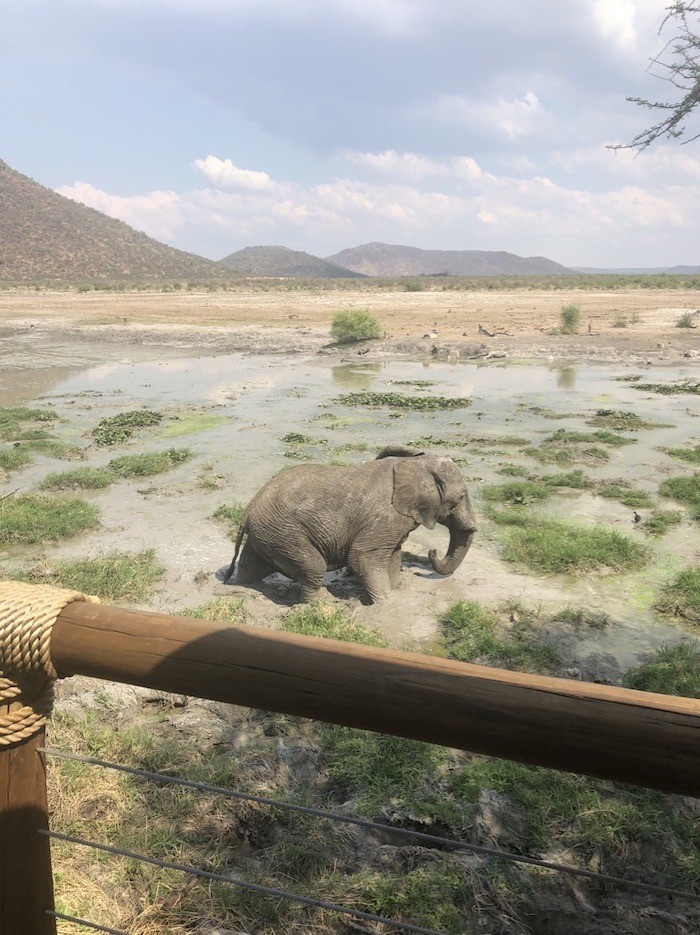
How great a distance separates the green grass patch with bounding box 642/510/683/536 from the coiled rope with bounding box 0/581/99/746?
28.9 ft

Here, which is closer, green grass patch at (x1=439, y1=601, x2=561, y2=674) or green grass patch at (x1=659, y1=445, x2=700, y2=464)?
green grass patch at (x1=439, y1=601, x2=561, y2=674)

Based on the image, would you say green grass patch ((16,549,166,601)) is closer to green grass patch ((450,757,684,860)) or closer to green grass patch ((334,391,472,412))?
green grass patch ((450,757,684,860))

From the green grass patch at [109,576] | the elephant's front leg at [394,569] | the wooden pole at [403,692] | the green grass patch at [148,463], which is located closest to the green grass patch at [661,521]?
the elephant's front leg at [394,569]

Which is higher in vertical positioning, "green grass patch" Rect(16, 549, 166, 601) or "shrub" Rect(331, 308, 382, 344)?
"shrub" Rect(331, 308, 382, 344)

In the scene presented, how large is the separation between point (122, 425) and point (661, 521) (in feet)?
37.0

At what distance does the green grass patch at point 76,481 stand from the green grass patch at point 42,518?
0.66 metres

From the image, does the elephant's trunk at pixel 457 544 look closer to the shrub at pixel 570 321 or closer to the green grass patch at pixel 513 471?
the green grass patch at pixel 513 471

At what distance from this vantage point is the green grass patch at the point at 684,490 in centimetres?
1002

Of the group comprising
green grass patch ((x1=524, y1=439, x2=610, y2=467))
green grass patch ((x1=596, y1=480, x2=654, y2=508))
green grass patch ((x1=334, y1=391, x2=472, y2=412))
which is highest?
green grass patch ((x1=334, y1=391, x2=472, y2=412))

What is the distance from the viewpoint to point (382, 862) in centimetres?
380

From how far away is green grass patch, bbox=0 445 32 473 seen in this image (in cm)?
1184

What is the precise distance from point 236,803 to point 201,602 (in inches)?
127

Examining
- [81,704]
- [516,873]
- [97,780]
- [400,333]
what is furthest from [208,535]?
[400,333]

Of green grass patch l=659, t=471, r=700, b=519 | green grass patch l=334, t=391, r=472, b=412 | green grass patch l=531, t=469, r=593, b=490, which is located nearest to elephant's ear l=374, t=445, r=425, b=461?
green grass patch l=531, t=469, r=593, b=490
